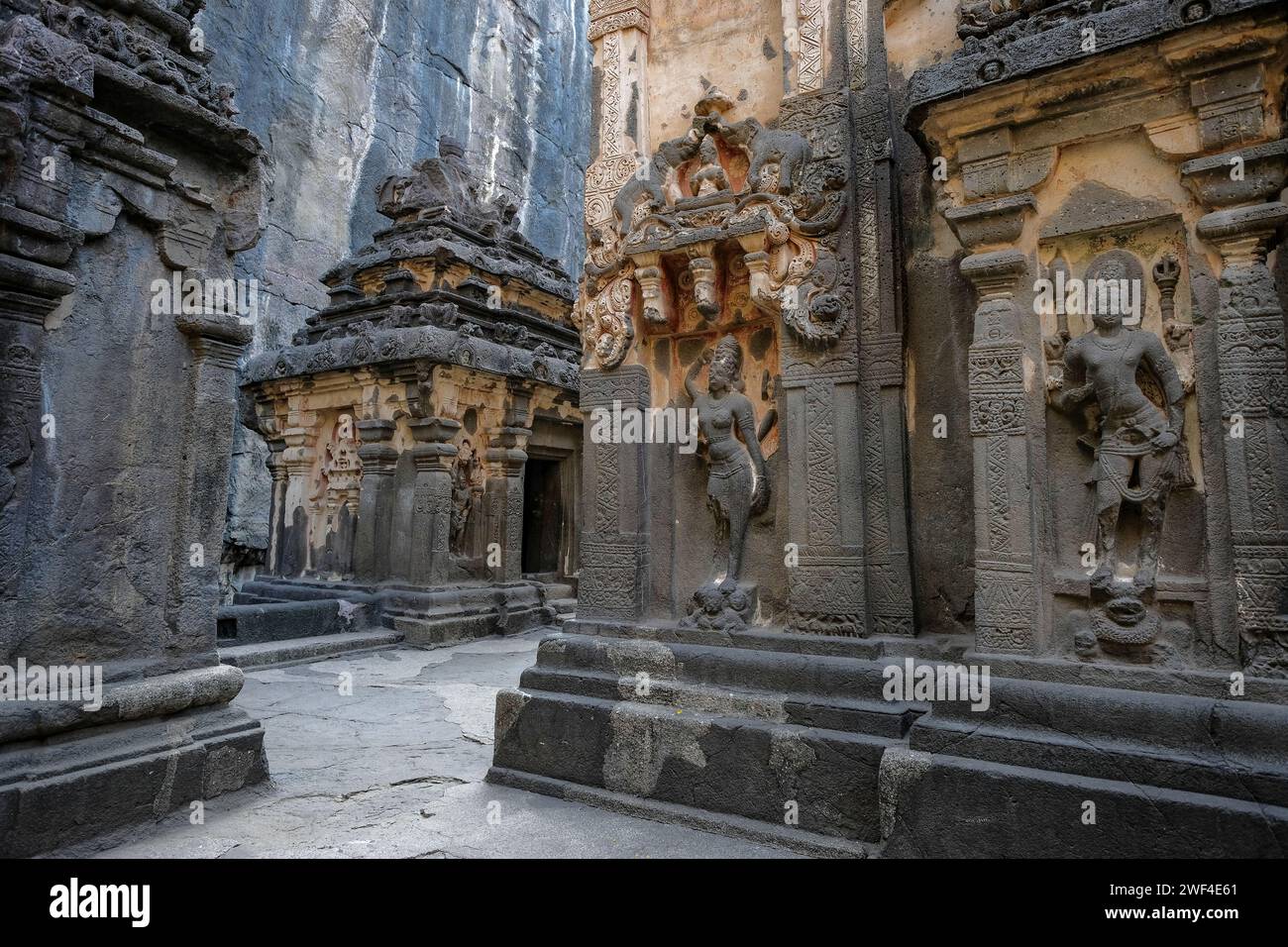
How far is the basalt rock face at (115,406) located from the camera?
3457mm

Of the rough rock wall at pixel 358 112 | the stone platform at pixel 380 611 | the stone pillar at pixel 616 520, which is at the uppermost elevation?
the rough rock wall at pixel 358 112

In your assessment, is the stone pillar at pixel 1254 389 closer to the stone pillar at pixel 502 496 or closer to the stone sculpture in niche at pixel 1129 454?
the stone sculpture in niche at pixel 1129 454

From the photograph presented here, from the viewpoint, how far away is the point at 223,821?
384 centimetres

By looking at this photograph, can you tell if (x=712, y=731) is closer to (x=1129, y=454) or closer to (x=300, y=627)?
(x=1129, y=454)

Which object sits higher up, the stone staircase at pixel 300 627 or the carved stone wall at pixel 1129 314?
the carved stone wall at pixel 1129 314

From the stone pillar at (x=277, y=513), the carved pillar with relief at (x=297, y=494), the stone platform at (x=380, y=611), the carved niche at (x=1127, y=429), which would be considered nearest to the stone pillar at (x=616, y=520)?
the carved niche at (x=1127, y=429)

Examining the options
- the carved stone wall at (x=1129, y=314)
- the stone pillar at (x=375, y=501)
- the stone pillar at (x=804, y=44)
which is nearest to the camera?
the carved stone wall at (x=1129, y=314)

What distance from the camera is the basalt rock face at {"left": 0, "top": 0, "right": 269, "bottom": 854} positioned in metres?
3.46

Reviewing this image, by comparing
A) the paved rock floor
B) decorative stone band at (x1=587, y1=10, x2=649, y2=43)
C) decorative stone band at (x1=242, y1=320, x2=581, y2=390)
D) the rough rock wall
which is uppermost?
the rough rock wall

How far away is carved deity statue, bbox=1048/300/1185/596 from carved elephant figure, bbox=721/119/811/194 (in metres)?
1.86

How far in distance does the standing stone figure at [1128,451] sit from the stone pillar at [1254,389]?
201 millimetres

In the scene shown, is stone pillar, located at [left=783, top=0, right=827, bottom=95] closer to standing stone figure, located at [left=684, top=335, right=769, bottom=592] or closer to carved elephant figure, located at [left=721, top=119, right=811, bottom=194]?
carved elephant figure, located at [left=721, top=119, right=811, bottom=194]

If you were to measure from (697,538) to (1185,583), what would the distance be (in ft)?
8.21

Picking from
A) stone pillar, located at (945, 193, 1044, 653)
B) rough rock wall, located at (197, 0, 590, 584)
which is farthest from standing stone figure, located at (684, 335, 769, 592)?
rough rock wall, located at (197, 0, 590, 584)
